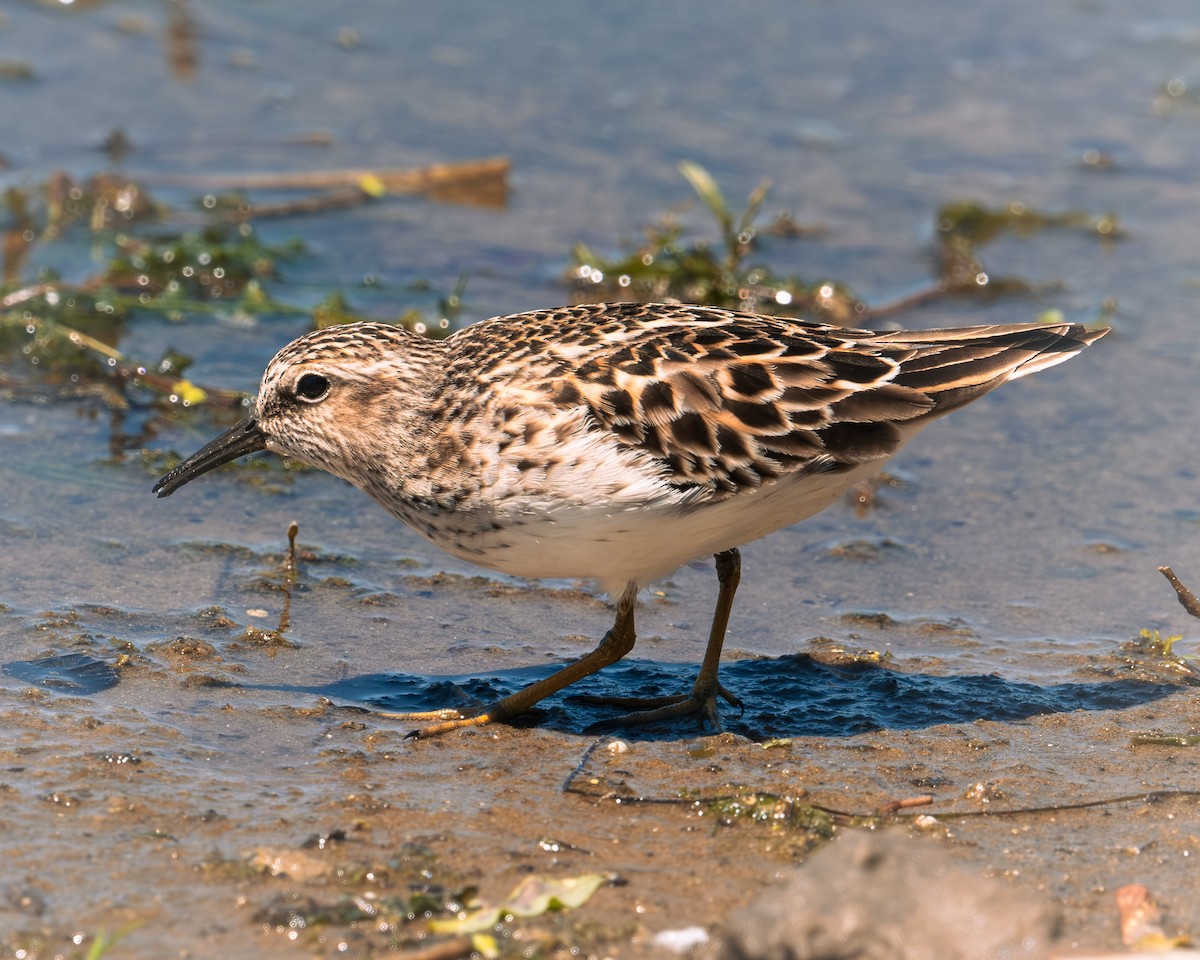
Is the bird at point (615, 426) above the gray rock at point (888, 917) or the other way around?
above

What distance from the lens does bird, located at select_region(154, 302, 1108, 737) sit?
20.1 feet

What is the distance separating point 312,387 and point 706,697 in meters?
2.23

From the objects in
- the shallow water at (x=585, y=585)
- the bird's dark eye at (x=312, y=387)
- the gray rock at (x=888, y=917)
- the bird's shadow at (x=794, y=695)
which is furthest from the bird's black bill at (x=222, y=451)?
the gray rock at (x=888, y=917)

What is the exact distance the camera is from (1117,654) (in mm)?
7211

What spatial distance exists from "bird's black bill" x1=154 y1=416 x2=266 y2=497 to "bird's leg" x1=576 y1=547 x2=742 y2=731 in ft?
6.28

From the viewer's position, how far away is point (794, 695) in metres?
6.89

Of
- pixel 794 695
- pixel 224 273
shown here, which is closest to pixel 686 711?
pixel 794 695

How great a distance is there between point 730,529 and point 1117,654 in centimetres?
217

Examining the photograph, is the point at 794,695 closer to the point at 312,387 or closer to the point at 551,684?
the point at 551,684

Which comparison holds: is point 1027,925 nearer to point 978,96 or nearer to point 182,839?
point 182,839

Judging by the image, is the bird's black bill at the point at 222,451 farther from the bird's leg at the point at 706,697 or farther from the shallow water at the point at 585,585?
the bird's leg at the point at 706,697

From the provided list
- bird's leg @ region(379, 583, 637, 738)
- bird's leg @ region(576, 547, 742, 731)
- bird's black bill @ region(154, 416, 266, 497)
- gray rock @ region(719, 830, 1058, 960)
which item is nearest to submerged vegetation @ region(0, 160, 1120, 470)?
bird's black bill @ region(154, 416, 266, 497)

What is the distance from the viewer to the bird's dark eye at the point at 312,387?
21.8 feet

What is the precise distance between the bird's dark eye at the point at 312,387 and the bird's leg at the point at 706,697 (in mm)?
1812
